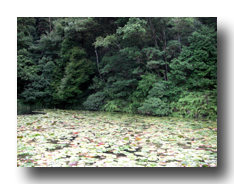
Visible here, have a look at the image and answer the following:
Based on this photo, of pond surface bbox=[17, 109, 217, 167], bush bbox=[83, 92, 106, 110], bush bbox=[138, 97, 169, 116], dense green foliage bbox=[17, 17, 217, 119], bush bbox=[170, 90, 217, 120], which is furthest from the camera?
bush bbox=[83, 92, 106, 110]

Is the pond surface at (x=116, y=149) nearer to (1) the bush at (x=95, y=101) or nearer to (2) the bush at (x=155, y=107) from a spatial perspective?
(2) the bush at (x=155, y=107)

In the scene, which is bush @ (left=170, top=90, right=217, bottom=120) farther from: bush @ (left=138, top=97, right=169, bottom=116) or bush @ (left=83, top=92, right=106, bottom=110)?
bush @ (left=83, top=92, right=106, bottom=110)

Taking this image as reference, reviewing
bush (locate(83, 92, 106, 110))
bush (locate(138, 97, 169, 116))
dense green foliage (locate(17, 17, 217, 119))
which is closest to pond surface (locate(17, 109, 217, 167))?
dense green foliage (locate(17, 17, 217, 119))

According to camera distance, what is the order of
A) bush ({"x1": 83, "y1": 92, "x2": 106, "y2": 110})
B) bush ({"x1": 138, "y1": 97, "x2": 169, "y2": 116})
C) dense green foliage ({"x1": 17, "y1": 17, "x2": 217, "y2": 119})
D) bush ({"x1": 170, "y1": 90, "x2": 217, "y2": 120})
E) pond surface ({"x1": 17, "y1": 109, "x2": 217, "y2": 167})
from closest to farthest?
1. pond surface ({"x1": 17, "y1": 109, "x2": 217, "y2": 167})
2. bush ({"x1": 170, "y1": 90, "x2": 217, "y2": 120})
3. dense green foliage ({"x1": 17, "y1": 17, "x2": 217, "y2": 119})
4. bush ({"x1": 138, "y1": 97, "x2": 169, "y2": 116})
5. bush ({"x1": 83, "y1": 92, "x2": 106, "y2": 110})

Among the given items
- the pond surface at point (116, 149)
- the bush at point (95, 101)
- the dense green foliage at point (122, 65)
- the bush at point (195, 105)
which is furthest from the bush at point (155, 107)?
the pond surface at point (116, 149)

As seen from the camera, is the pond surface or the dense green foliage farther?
the dense green foliage

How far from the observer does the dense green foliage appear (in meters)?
6.80

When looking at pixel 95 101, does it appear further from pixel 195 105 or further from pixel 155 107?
pixel 195 105

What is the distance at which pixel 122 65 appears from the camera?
9344 mm

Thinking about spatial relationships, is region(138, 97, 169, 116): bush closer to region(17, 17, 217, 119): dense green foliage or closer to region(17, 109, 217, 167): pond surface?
region(17, 17, 217, 119): dense green foliage

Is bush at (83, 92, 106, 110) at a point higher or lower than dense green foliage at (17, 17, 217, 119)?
lower

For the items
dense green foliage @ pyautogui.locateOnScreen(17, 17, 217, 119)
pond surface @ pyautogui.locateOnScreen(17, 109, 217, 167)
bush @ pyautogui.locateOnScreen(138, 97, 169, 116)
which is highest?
dense green foliage @ pyautogui.locateOnScreen(17, 17, 217, 119)
